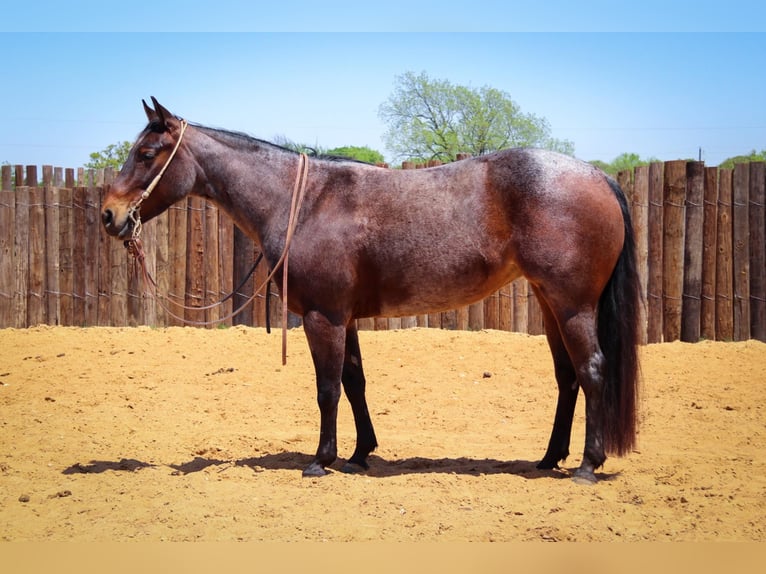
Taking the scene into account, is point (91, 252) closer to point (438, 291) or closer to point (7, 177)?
point (7, 177)

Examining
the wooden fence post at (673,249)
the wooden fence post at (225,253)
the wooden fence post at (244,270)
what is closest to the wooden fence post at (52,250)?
the wooden fence post at (225,253)

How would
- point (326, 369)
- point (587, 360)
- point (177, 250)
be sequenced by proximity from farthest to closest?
point (177, 250)
point (326, 369)
point (587, 360)

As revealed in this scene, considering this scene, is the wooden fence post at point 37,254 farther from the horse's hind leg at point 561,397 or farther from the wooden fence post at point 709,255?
the wooden fence post at point 709,255

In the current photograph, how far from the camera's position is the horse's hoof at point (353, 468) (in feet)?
18.6

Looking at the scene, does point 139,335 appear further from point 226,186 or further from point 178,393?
point 226,186

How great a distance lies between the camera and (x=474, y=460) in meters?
5.96

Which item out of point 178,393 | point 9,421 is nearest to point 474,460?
point 178,393

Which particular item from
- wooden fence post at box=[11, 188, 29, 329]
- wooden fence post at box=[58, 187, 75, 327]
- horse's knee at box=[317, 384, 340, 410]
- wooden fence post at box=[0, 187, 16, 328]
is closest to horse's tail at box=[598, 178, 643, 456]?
horse's knee at box=[317, 384, 340, 410]

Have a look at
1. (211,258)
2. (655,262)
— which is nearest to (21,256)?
(211,258)

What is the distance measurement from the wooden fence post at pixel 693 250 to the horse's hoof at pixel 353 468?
5413mm

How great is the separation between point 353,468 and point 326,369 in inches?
32.1

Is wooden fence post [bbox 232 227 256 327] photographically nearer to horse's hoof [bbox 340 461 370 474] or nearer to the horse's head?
the horse's head

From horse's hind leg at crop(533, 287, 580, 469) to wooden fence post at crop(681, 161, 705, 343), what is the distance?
4608 millimetres

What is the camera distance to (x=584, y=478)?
5141 millimetres
